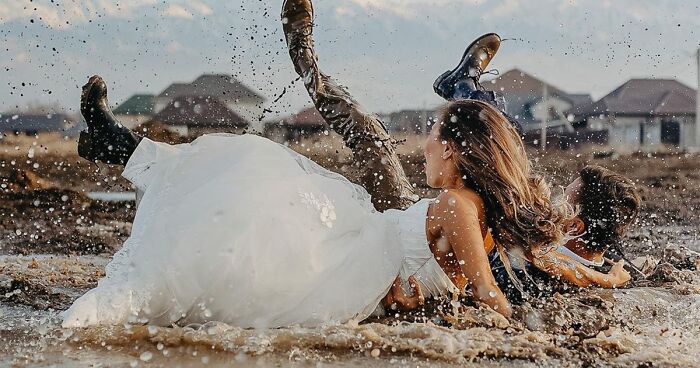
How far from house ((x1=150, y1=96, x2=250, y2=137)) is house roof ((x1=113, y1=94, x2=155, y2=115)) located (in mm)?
1065

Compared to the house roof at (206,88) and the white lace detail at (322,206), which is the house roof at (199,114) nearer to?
the house roof at (206,88)

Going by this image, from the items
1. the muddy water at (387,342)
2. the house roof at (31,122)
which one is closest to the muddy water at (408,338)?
the muddy water at (387,342)

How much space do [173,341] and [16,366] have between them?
22.1 inches

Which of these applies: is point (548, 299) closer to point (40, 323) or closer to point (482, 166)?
point (482, 166)

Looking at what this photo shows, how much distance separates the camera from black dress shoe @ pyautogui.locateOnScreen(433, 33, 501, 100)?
5.80 metres

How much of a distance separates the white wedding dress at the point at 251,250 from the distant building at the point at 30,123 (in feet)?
38.8

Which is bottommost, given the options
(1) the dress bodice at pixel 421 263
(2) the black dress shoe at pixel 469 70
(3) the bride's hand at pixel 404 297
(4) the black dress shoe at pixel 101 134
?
(3) the bride's hand at pixel 404 297

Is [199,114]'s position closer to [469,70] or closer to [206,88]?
[206,88]

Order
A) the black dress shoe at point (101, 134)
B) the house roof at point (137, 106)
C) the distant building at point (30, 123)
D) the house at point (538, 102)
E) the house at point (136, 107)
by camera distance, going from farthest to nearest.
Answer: the house at point (538, 102) < the house roof at point (137, 106) < the house at point (136, 107) < the distant building at point (30, 123) < the black dress shoe at point (101, 134)

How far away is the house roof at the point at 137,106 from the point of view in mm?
25477

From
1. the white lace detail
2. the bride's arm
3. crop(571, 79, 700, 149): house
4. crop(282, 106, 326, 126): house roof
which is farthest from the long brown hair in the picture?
crop(571, 79, 700, 149): house

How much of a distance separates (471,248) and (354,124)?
1.67m

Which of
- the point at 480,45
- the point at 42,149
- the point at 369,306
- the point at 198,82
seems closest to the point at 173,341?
the point at 369,306

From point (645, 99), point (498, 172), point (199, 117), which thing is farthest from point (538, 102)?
point (498, 172)
